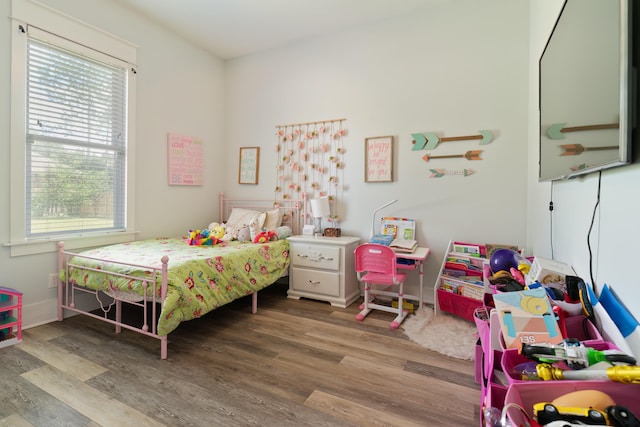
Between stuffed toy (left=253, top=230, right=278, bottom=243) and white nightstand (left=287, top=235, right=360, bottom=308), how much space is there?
0.18m

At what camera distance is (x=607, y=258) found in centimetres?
107

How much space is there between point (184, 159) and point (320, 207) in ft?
5.60

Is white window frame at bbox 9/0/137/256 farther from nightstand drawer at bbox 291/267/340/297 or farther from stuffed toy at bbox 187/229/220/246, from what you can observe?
nightstand drawer at bbox 291/267/340/297

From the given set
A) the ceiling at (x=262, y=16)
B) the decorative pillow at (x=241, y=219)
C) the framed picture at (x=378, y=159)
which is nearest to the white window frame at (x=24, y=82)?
the ceiling at (x=262, y=16)

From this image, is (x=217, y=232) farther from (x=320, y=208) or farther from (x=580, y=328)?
(x=580, y=328)

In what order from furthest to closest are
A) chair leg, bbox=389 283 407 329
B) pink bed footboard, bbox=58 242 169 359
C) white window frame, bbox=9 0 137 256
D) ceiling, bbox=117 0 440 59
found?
ceiling, bbox=117 0 440 59 → chair leg, bbox=389 283 407 329 → white window frame, bbox=9 0 137 256 → pink bed footboard, bbox=58 242 169 359

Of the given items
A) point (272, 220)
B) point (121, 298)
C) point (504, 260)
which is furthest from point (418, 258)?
point (121, 298)

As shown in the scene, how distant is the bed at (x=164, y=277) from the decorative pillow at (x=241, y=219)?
9.0 inches

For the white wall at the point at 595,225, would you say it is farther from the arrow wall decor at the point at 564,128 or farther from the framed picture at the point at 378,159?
the framed picture at the point at 378,159

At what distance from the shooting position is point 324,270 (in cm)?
323

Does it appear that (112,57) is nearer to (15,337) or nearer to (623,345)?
(15,337)

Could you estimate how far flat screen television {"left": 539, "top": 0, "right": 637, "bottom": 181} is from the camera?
86cm

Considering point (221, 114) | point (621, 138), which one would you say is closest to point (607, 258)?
point (621, 138)

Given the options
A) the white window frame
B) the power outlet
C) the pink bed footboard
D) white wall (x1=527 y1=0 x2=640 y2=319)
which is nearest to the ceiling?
the white window frame
